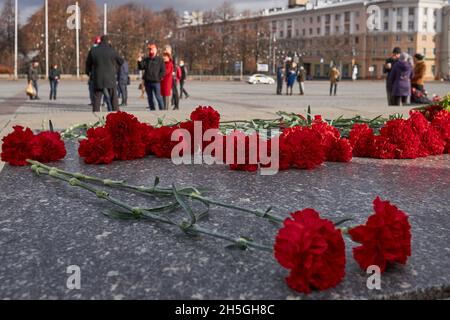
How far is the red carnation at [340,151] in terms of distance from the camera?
3906mm

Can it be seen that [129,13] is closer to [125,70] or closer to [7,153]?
[125,70]

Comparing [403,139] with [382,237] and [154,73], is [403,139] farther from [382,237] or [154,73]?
[154,73]

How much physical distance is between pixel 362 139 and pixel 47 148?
6.71 feet

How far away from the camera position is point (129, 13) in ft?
254

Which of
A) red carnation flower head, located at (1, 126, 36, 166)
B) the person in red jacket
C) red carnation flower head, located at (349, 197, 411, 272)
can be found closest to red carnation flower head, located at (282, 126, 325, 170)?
red carnation flower head, located at (1, 126, 36, 166)

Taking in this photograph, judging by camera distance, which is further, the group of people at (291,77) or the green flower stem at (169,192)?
the group of people at (291,77)

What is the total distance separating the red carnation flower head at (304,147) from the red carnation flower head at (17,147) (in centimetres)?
146

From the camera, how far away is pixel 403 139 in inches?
160

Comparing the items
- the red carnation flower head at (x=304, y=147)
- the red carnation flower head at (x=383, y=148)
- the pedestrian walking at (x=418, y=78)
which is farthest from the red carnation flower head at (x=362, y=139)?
the pedestrian walking at (x=418, y=78)

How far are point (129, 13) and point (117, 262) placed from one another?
78779 millimetres

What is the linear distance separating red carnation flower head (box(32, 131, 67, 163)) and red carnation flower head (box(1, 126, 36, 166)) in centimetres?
6

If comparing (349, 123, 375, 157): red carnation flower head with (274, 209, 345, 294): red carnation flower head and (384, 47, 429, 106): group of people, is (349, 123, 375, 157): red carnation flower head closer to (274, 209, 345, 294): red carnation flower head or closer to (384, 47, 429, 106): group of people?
(274, 209, 345, 294): red carnation flower head

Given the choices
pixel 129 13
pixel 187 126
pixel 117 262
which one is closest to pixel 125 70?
pixel 187 126

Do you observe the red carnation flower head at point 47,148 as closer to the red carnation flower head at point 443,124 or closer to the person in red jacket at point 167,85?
the red carnation flower head at point 443,124
